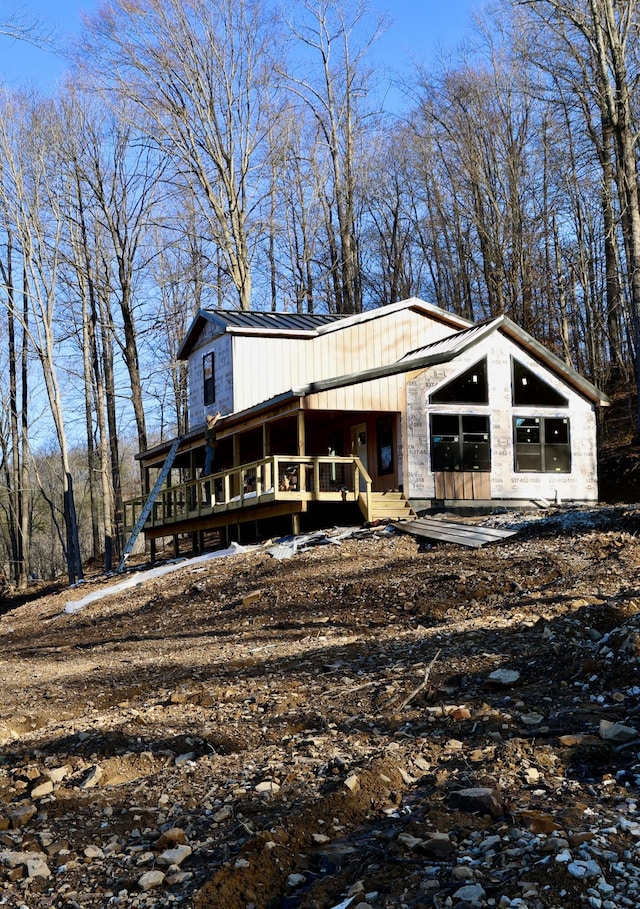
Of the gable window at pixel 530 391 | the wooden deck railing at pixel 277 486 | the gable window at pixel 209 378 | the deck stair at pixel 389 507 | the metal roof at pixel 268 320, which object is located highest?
the metal roof at pixel 268 320

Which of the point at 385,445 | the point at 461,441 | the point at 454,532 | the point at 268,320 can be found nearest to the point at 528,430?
the point at 461,441

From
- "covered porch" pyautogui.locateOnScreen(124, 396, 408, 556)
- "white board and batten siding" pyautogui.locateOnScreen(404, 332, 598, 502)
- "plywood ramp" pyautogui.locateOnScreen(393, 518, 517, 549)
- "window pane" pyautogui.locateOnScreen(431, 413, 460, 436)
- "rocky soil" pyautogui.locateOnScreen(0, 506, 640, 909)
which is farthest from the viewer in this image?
"window pane" pyautogui.locateOnScreen(431, 413, 460, 436)

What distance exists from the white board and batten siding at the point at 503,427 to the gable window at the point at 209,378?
6.92 m

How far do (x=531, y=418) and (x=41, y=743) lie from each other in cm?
1806

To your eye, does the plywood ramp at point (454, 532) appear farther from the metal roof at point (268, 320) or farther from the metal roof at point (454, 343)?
the metal roof at point (268, 320)

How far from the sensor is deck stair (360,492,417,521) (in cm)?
2072

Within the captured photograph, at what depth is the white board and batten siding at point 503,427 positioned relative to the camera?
22000 millimetres

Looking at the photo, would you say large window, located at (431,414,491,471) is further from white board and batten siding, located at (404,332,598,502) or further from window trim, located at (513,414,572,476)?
window trim, located at (513,414,572,476)

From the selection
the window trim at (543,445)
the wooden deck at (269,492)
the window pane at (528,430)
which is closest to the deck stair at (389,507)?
the wooden deck at (269,492)

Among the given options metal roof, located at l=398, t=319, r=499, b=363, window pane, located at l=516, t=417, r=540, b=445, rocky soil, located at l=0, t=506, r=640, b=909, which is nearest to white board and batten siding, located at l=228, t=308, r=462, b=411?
metal roof, located at l=398, t=319, r=499, b=363

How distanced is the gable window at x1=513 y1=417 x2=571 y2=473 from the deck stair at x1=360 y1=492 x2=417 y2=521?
131 inches

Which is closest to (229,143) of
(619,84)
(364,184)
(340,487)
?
(364,184)

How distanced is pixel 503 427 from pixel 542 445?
1.16 m

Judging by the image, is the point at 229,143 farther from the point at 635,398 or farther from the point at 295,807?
the point at 295,807
